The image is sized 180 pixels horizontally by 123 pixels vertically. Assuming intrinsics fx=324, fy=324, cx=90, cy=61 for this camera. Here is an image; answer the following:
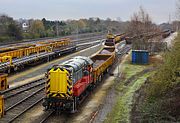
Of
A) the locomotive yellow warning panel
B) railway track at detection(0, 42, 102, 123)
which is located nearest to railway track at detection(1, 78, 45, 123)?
railway track at detection(0, 42, 102, 123)

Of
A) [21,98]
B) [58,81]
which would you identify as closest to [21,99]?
[21,98]

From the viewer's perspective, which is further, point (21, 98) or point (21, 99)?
point (21, 98)

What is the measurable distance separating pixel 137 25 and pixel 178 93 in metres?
38.9

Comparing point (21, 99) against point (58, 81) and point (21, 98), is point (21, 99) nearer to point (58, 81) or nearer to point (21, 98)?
point (21, 98)

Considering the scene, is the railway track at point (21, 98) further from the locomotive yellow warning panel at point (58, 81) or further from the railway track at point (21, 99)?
the locomotive yellow warning panel at point (58, 81)

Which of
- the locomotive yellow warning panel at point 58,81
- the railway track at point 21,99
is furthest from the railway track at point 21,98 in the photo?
the locomotive yellow warning panel at point 58,81

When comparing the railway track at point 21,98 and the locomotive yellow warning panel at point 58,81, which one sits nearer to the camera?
the locomotive yellow warning panel at point 58,81

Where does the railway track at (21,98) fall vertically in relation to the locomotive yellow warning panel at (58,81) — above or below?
below

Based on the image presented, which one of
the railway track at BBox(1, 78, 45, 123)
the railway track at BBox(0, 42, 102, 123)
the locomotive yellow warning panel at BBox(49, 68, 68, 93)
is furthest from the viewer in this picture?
the railway track at BBox(1, 78, 45, 123)

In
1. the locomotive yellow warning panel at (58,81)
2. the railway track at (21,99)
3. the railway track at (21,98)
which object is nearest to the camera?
the locomotive yellow warning panel at (58,81)

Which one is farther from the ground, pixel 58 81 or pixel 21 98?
pixel 58 81

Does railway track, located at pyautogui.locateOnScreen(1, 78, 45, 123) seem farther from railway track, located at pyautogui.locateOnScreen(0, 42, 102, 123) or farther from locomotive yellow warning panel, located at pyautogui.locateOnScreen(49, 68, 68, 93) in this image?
locomotive yellow warning panel, located at pyautogui.locateOnScreen(49, 68, 68, 93)

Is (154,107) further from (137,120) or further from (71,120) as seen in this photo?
(71,120)

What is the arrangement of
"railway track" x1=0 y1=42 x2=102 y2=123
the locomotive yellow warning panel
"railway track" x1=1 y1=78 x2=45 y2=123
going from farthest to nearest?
"railway track" x1=1 y1=78 x2=45 y2=123
"railway track" x1=0 y1=42 x2=102 y2=123
the locomotive yellow warning panel
